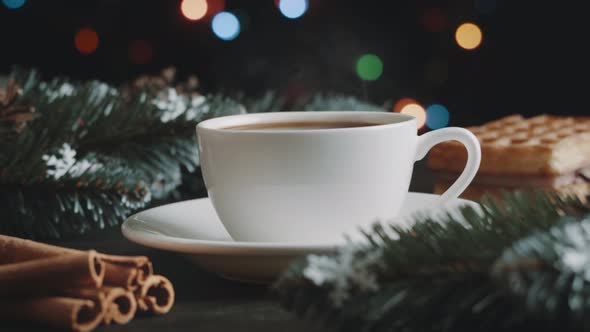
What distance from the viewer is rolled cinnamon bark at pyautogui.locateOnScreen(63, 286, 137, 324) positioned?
60cm

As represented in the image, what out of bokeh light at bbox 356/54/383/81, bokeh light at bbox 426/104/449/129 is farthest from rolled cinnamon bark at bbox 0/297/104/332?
bokeh light at bbox 426/104/449/129

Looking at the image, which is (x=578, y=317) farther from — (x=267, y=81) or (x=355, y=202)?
(x=267, y=81)

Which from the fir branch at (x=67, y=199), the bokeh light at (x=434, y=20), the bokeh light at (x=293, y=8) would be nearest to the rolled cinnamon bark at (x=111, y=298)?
the fir branch at (x=67, y=199)

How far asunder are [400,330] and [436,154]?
33.3 inches

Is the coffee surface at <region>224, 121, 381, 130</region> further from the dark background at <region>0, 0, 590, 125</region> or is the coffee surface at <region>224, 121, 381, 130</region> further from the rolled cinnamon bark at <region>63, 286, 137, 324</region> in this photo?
the dark background at <region>0, 0, 590, 125</region>

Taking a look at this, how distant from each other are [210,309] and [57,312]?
5.3 inches

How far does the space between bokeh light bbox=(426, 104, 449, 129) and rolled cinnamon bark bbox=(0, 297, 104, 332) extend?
171cm

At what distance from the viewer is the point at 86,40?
6.82 ft

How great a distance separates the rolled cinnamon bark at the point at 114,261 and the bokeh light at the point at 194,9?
1.42 meters

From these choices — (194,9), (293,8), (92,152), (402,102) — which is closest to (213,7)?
(194,9)

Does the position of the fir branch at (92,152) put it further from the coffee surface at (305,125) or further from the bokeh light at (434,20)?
the bokeh light at (434,20)

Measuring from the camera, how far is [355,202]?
0.78 m

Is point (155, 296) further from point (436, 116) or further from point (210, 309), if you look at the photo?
point (436, 116)

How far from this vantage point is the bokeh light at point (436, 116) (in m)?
2.20
